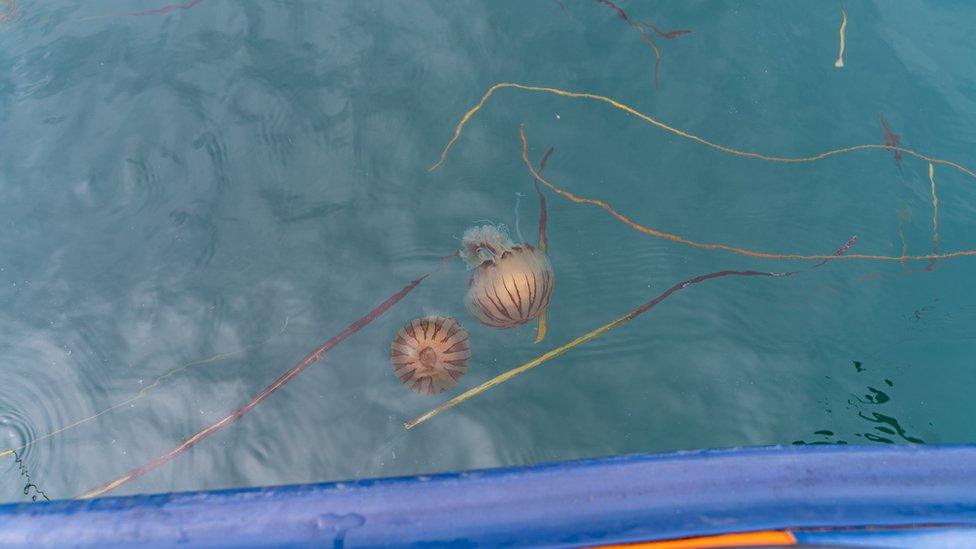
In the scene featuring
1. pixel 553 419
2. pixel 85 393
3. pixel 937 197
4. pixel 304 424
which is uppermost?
pixel 937 197

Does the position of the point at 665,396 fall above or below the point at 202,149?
above

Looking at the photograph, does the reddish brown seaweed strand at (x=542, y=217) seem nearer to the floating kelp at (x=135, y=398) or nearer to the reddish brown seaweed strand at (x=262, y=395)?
the reddish brown seaweed strand at (x=262, y=395)

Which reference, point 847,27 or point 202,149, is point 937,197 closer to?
point 847,27

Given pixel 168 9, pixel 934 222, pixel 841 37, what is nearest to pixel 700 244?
pixel 934 222

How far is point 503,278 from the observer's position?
2285 millimetres

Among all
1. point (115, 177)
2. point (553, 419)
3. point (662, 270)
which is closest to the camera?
point (553, 419)

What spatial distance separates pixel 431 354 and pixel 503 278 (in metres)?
0.37

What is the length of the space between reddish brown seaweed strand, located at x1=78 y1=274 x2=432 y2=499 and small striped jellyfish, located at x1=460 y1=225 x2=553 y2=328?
0.45 ft

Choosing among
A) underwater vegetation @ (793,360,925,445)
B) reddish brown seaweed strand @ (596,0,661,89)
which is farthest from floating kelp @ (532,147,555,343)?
underwater vegetation @ (793,360,925,445)

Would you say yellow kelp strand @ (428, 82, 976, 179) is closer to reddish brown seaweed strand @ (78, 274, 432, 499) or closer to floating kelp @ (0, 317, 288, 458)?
reddish brown seaweed strand @ (78, 274, 432, 499)

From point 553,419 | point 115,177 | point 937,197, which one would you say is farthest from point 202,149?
point 937,197

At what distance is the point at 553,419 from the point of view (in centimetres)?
219

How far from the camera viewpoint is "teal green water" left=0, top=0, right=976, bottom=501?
7.25ft

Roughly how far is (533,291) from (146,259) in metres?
1.50
